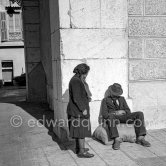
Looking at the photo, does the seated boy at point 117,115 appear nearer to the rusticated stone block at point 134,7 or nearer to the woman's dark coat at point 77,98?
the woman's dark coat at point 77,98

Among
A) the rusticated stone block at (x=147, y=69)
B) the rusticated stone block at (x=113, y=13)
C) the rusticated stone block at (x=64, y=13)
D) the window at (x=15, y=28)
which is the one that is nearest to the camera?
the rusticated stone block at (x=64, y=13)

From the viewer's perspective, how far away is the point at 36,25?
1150cm

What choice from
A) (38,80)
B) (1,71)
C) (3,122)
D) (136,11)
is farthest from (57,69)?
(1,71)

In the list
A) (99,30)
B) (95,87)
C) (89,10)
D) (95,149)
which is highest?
(89,10)

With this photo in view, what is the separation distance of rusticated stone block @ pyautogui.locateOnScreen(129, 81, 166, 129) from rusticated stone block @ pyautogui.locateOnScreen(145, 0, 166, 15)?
1.50 meters

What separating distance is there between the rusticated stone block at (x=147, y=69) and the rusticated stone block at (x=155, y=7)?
104 cm

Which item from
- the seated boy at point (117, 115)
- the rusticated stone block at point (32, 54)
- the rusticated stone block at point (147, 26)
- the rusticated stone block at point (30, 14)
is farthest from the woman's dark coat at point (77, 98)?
the rusticated stone block at point (30, 14)

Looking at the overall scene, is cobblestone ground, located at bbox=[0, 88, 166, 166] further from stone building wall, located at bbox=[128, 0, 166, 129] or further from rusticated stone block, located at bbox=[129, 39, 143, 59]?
rusticated stone block, located at bbox=[129, 39, 143, 59]

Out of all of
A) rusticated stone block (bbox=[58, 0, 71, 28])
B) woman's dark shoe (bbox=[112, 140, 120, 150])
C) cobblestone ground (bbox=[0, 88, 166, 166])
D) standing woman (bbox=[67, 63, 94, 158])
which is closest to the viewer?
cobblestone ground (bbox=[0, 88, 166, 166])

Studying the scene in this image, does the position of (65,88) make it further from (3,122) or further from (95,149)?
(3,122)

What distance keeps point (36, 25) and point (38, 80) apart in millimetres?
2074

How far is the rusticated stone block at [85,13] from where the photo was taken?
19.3 feet

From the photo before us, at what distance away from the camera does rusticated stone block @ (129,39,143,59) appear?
21.2ft

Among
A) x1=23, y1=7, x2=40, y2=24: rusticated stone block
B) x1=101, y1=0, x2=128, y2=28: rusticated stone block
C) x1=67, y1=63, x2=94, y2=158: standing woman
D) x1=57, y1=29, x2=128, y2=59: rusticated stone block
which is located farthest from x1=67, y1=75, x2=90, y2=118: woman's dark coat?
x1=23, y1=7, x2=40, y2=24: rusticated stone block
